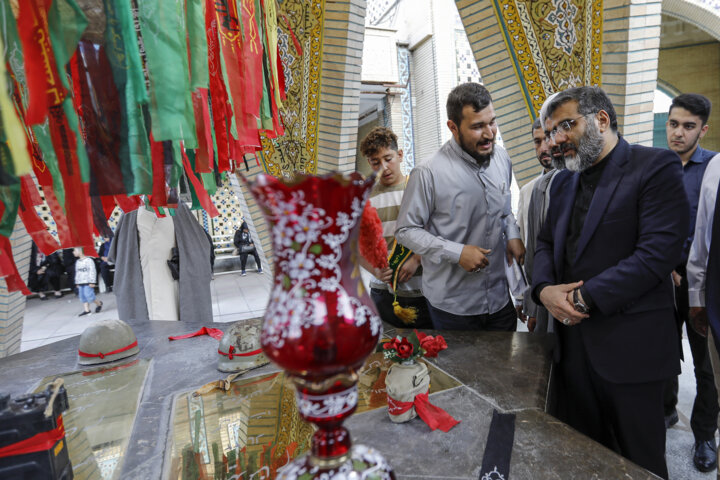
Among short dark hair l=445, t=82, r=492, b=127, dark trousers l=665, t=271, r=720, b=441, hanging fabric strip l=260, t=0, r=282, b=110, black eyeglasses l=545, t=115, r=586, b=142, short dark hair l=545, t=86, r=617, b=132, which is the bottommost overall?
dark trousers l=665, t=271, r=720, b=441

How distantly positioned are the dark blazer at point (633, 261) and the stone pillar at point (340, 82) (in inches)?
92.8

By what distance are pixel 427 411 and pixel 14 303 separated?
343 cm

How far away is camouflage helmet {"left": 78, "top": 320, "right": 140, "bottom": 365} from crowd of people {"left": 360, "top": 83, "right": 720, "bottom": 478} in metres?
1.44

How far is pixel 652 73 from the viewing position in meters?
2.24

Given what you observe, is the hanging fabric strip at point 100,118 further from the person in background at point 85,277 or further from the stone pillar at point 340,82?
the person in background at point 85,277

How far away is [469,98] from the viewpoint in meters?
1.97

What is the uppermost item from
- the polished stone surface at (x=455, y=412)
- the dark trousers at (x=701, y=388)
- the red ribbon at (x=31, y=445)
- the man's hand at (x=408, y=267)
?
the man's hand at (x=408, y=267)

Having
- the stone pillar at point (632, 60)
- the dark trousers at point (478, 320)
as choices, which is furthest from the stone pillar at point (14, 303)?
the stone pillar at point (632, 60)

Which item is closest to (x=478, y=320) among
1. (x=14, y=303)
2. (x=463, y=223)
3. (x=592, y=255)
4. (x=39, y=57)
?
(x=463, y=223)

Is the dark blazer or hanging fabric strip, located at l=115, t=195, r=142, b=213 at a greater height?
hanging fabric strip, located at l=115, t=195, r=142, b=213

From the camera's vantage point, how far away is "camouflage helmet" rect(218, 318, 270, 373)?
1.73 m

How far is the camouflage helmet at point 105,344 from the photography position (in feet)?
6.24

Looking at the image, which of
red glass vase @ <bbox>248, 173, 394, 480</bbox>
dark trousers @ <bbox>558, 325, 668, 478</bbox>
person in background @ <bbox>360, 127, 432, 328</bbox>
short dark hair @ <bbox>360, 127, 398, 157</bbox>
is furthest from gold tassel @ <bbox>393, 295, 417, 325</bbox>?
red glass vase @ <bbox>248, 173, 394, 480</bbox>

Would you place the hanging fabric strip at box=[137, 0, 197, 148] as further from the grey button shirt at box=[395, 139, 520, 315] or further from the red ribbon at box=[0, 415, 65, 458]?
the grey button shirt at box=[395, 139, 520, 315]
